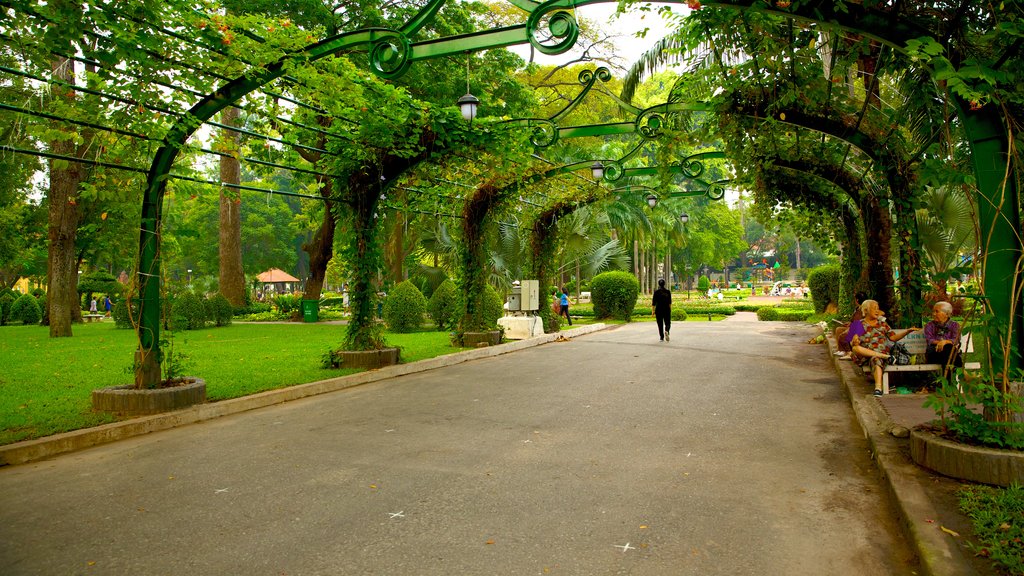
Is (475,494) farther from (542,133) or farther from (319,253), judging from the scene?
(319,253)

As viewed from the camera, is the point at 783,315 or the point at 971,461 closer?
the point at 971,461

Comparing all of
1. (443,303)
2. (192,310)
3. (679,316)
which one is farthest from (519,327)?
(679,316)

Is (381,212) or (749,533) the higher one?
(381,212)

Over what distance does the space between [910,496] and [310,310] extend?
25.0 metres

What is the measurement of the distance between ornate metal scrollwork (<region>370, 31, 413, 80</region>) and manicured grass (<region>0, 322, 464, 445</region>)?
471 centimetres

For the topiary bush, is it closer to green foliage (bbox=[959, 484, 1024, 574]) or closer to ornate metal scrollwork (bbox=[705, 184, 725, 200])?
ornate metal scrollwork (bbox=[705, 184, 725, 200])

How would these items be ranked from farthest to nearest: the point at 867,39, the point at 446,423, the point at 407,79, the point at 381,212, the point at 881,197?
the point at 407,79 < the point at 381,212 < the point at 881,197 < the point at 446,423 < the point at 867,39

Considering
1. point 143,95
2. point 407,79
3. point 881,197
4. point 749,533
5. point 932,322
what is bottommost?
point 749,533

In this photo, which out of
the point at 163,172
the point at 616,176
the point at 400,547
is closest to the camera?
the point at 400,547

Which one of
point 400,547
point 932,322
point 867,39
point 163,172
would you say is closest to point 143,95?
point 163,172

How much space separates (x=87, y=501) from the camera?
4.78 m

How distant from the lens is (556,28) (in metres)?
7.53

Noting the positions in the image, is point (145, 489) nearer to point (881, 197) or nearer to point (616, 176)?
point (881, 197)

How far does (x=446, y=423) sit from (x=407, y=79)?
576 inches
